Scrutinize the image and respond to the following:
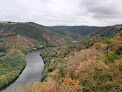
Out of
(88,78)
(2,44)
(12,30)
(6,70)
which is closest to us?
(88,78)

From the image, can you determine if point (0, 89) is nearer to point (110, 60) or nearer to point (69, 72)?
point (69, 72)

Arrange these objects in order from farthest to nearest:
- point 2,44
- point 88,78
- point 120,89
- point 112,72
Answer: point 2,44 → point 88,78 → point 112,72 → point 120,89

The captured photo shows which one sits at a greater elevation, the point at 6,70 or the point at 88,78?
the point at 88,78

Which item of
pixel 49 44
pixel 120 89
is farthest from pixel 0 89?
pixel 49 44

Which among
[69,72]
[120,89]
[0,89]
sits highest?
[120,89]

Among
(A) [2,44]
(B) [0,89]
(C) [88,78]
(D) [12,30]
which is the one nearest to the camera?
(C) [88,78]

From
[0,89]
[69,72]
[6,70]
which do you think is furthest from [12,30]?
[69,72]

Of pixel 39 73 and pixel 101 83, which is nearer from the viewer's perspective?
pixel 101 83

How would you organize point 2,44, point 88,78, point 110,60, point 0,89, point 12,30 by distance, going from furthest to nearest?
point 12,30
point 2,44
point 0,89
point 110,60
point 88,78

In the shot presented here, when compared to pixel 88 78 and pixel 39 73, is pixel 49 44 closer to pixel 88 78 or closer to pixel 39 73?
pixel 39 73
